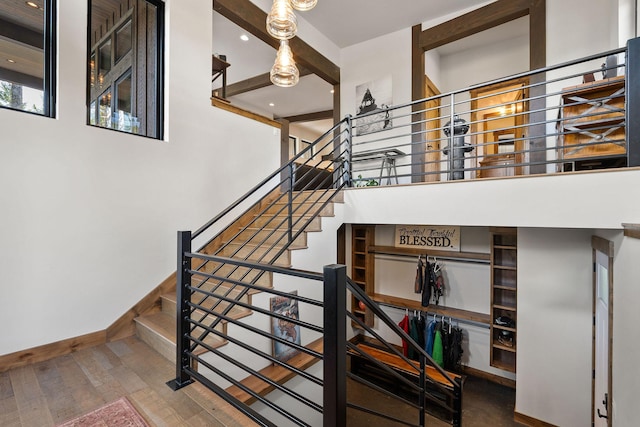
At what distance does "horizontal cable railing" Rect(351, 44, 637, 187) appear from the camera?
2.38 metres

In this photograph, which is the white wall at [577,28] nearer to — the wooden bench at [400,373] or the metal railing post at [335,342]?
the wooden bench at [400,373]

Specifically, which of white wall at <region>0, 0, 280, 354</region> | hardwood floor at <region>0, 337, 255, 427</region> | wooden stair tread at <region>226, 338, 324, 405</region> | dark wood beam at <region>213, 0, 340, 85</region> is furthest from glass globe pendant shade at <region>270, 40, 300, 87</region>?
hardwood floor at <region>0, 337, 255, 427</region>

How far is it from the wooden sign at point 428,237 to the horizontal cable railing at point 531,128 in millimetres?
865

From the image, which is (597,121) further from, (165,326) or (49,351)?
(49,351)

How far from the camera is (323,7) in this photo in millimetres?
4699

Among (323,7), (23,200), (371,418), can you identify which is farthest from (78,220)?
(323,7)

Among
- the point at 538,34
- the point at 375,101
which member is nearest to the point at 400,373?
the point at 375,101

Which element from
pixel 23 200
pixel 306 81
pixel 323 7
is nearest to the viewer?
pixel 23 200

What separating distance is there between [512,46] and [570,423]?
5800 millimetres

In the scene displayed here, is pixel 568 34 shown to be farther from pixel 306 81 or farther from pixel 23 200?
pixel 23 200

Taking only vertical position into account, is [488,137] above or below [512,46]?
below

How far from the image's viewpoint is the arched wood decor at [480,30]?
13.0ft

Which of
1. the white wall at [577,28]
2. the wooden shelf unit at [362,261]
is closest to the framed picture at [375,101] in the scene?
the wooden shelf unit at [362,261]

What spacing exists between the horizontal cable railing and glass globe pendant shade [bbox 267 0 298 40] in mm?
1073
